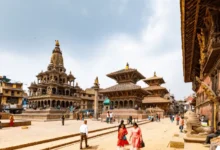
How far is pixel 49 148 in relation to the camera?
897 centimetres

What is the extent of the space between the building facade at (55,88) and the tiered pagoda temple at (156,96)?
20813 millimetres

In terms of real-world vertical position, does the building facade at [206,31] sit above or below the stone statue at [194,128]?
above

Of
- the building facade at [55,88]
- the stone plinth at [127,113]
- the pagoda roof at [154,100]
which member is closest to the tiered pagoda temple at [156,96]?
the pagoda roof at [154,100]

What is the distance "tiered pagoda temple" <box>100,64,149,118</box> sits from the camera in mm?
32688

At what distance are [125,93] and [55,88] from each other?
80.1 feet

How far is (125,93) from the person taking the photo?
112ft

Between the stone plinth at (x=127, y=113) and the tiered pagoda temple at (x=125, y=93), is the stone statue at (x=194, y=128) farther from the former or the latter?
the tiered pagoda temple at (x=125, y=93)

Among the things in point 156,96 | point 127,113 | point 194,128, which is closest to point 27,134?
point 194,128

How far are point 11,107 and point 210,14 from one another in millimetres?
54793

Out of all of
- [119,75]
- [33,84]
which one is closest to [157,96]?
[119,75]

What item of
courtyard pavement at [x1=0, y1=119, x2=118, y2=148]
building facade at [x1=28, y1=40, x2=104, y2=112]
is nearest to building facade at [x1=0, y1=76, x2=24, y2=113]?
building facade at [x1=28, y1=40, x2=104, y2=112]

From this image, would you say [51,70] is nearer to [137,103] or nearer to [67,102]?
[67,102]

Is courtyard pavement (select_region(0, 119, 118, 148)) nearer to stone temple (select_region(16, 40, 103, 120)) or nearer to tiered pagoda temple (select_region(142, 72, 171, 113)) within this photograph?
stone temple (select_region(16, 40, 103, 120))

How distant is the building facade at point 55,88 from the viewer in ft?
162
